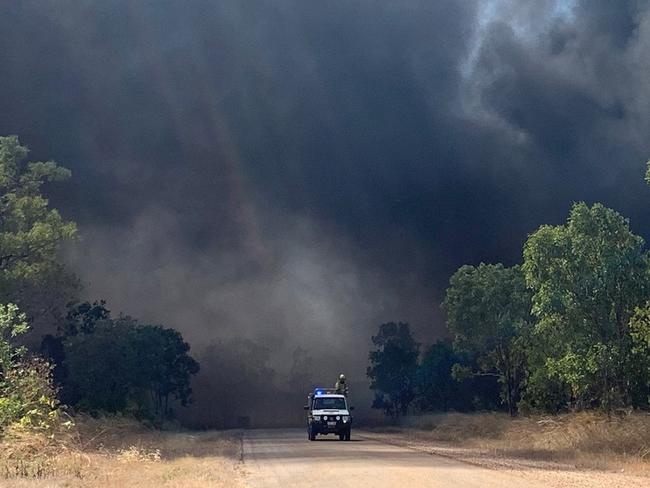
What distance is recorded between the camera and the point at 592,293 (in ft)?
116

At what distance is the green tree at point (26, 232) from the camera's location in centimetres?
4166

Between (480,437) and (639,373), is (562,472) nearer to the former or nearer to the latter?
(639,373)

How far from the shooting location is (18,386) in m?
27.9

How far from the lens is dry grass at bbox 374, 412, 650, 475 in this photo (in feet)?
91.0

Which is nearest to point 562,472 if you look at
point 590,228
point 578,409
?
point 590,228

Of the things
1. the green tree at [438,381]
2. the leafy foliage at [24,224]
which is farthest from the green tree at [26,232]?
the green tree at [438,381]

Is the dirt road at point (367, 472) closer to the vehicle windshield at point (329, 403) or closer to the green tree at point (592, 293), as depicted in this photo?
the green tree at point (592, 293)

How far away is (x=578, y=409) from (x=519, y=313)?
13.4 meters

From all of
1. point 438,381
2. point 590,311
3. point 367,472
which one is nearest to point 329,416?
point 590,311

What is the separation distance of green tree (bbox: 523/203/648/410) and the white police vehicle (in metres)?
11.5

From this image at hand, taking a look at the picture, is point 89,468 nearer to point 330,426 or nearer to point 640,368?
point 330,426

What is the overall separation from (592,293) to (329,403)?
15276 mm

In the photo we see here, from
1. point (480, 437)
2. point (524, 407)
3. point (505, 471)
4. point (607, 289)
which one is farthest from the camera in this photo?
point (524, 407)

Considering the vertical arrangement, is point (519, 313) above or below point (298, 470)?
above
